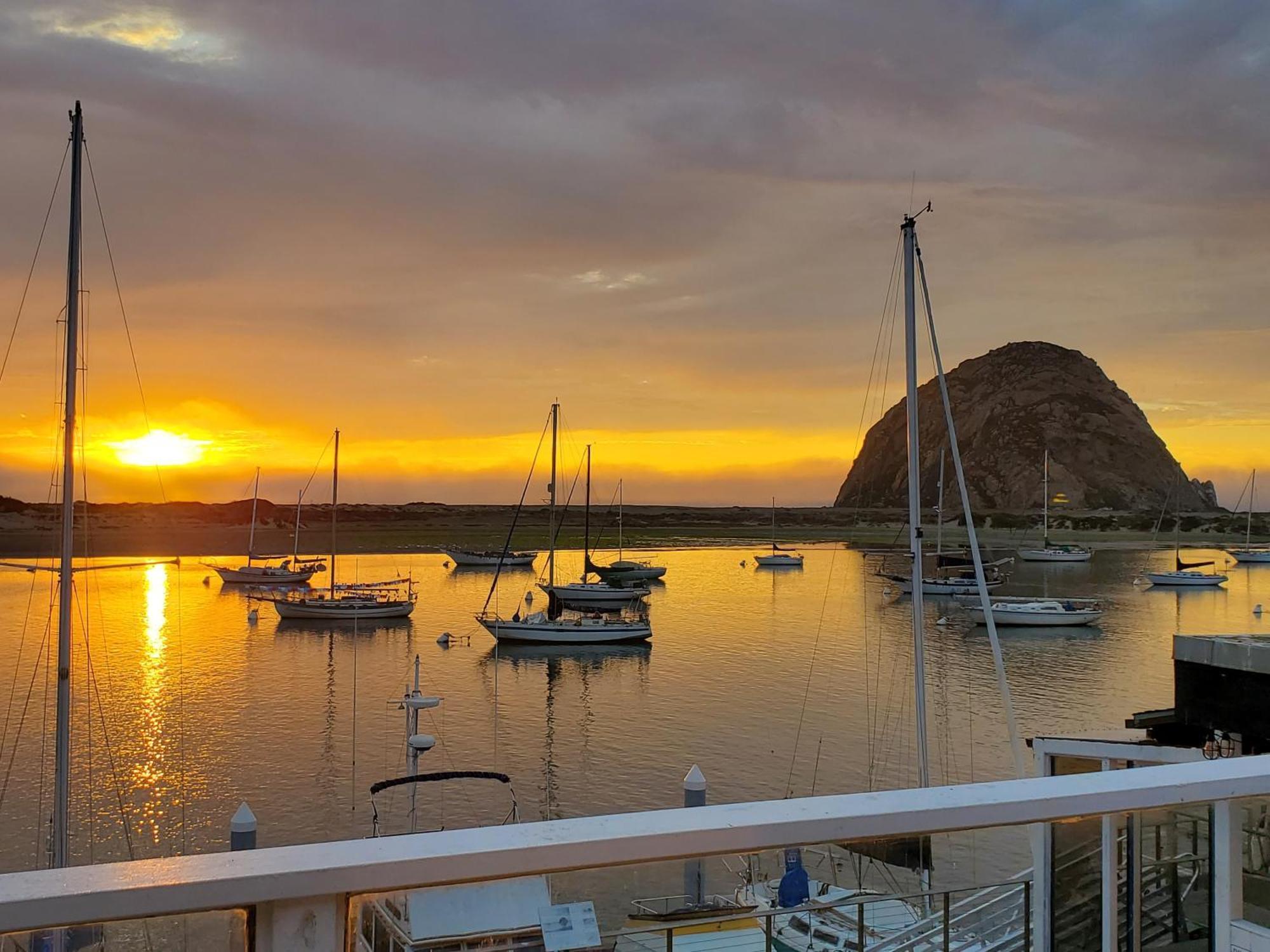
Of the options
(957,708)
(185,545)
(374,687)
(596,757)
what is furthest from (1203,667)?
(185,545)

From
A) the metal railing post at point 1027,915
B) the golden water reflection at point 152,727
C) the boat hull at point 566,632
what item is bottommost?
the golden water reflection at point 152,727

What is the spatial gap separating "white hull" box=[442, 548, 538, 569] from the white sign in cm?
8065

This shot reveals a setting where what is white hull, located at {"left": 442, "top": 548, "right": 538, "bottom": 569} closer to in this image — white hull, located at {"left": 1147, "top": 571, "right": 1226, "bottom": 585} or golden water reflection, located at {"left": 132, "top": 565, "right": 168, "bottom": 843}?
golden water reflection, located at {"left": 132, "top": 565, "right": 168, "bottom": 843}

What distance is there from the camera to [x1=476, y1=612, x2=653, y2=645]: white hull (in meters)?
40.7

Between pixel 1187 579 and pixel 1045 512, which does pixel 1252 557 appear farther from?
pixel 1187 579

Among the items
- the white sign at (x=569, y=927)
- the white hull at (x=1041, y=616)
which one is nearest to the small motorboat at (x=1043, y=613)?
the white hull at (x=1041, y=616)

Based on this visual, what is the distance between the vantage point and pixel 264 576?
64.8 meters

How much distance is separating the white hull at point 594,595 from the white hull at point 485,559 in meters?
32.1

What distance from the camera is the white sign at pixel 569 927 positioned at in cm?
204

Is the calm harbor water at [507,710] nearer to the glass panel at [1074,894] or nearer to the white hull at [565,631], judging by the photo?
the glass panel at [1074,894]

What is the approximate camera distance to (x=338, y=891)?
5.24 feet

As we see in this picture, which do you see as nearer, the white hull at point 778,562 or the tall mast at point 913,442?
the tall mast at point 913,442

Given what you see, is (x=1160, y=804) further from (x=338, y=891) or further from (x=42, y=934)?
(x=42, y=934)

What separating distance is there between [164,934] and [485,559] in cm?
8250
